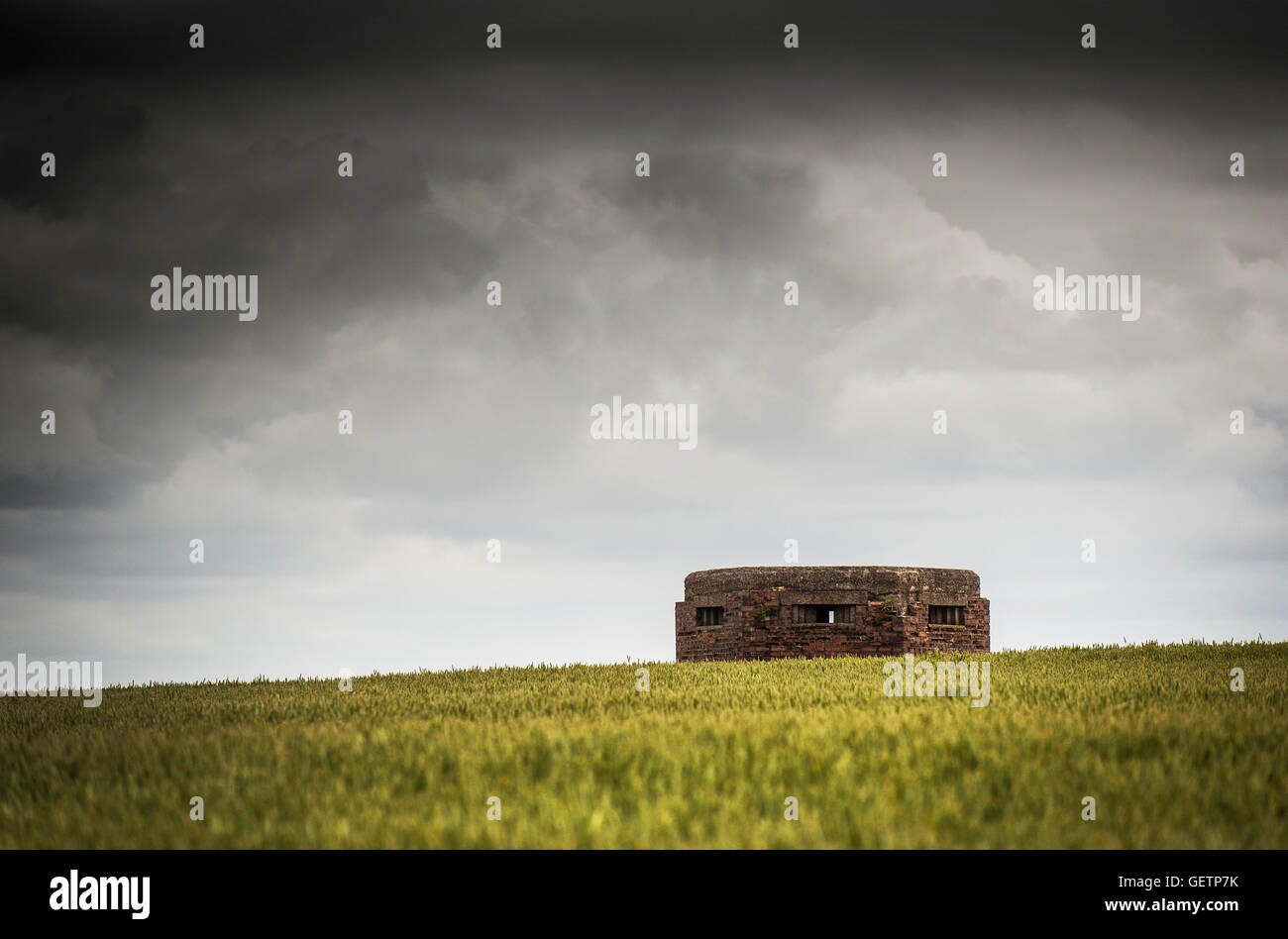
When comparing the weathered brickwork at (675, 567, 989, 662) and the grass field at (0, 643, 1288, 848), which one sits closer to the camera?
the grass field at (0, 643, 1288, 848)

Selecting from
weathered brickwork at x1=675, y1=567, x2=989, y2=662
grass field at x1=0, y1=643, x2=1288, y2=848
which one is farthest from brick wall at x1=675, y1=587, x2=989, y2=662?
grass field at x1=0, y1=643, x2=1288, y2=848

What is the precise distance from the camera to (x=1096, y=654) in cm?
2258

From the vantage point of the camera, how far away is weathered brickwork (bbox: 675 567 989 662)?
24922 millimetres

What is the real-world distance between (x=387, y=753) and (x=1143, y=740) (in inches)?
290

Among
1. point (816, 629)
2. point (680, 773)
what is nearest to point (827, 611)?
point (816, 629)

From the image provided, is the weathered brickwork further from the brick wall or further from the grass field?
the grass field

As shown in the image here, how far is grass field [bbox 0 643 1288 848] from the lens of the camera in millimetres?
7875

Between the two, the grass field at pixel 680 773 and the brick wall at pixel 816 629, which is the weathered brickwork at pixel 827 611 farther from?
the grass field at pixel 680 773

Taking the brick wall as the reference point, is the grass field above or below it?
below

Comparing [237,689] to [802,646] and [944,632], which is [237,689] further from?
[944,632]

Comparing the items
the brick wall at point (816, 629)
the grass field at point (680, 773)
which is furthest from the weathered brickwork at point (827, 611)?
the grass field at point (680, 773)

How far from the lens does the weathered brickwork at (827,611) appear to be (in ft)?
81.8

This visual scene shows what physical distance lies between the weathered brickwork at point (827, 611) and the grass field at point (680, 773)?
9237 mm

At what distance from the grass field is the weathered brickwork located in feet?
30.3
